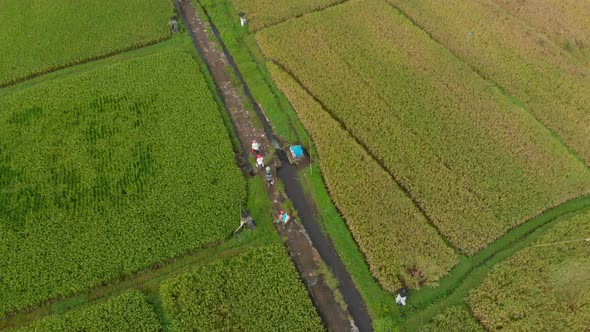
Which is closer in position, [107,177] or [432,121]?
[107,177]

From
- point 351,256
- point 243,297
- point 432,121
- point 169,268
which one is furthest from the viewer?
point 432,121

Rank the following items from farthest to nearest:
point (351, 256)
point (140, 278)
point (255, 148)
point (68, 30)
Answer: point (68, 30), point (255, 148), point (351, 256), point (140, 278)

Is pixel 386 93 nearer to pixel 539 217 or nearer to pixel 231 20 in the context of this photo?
pixel 539 217

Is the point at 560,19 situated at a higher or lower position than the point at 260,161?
higher

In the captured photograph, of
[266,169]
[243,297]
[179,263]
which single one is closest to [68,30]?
[266,169]

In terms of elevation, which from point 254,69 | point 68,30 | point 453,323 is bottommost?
point 453,323

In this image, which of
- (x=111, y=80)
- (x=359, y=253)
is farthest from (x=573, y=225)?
(x=111, y=80)

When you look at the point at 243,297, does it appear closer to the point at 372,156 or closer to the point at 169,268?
the point at 169,268

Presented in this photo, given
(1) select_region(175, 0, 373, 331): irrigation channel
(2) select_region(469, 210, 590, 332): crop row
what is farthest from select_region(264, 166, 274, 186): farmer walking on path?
(2) select_region(469, 210, 590, 332): crop row
